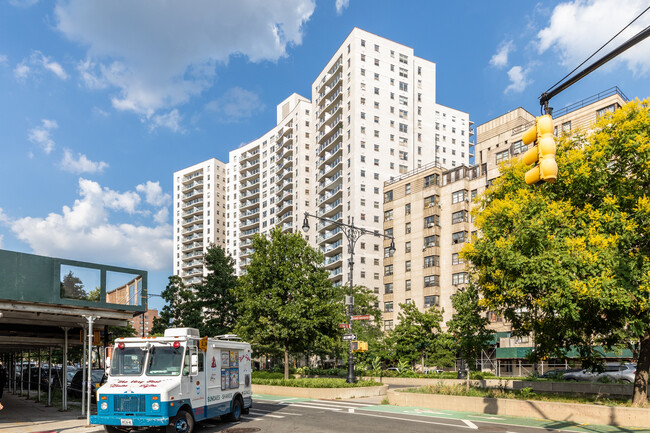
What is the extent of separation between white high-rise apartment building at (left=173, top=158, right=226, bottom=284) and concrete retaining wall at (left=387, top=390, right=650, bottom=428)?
396 ft

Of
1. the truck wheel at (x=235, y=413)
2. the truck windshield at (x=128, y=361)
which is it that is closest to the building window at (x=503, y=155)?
the truck wheel at (x=235, y=413)

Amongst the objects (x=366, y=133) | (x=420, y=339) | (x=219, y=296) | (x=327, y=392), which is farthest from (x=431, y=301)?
(x=327, y=392)

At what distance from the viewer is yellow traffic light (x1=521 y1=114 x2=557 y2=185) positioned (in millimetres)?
6520

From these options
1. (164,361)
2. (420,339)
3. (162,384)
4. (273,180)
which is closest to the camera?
(162,384)

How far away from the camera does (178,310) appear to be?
50031 millimetres

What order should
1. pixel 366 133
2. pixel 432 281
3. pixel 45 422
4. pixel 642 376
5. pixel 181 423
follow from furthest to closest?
pixel 366 133 < pixel 432 281 < pixel 45 422 < pixel 642 376 < pixel 181 423

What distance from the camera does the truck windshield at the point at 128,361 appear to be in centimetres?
1527

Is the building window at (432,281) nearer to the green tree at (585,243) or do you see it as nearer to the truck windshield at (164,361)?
the green tree at (585,243)

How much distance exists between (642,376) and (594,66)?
1553 cm

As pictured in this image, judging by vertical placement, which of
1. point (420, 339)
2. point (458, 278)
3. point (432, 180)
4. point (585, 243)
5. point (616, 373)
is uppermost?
point (432, 180)

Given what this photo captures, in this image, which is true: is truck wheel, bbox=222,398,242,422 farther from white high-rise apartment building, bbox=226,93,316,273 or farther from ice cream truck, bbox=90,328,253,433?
white high-rise apartment building, bbox=226,93,316,273

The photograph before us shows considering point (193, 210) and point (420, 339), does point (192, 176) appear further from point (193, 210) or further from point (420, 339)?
point (420, 339)

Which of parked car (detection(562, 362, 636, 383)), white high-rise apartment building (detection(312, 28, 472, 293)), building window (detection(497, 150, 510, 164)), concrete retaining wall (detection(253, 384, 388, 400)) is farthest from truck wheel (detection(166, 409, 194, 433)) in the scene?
white high-rise apartment building (detection(312, 28, 472, 293))

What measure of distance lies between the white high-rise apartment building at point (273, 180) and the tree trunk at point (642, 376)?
78877mm
